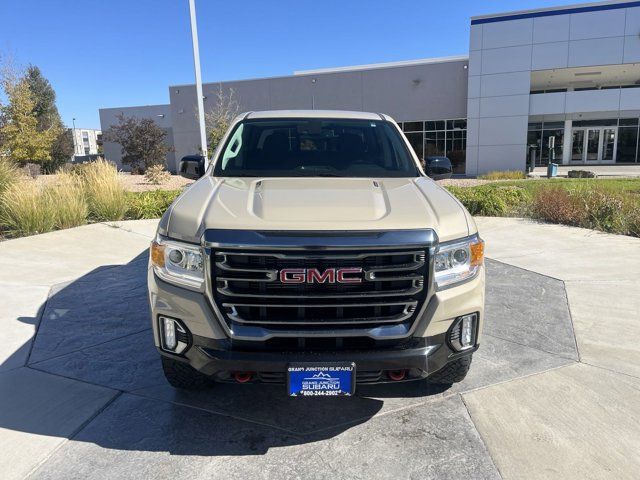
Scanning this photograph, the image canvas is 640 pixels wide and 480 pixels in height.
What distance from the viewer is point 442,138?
29609 millimetres

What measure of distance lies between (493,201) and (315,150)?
7.12 meters

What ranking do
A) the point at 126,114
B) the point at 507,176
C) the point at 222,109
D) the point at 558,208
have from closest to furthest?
the point at 558,208 → the point at 507,176 → the point at 222,109 → the point at 126,114

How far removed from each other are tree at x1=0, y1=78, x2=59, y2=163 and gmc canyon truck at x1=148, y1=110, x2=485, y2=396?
2731cm

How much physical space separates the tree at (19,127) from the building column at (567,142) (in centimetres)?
3177

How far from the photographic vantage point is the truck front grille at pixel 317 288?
100.0 inches

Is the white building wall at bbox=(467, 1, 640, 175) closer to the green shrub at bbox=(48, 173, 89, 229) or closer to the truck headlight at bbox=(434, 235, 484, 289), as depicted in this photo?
the green shrub at bbox=(48, 173, 89, 229)

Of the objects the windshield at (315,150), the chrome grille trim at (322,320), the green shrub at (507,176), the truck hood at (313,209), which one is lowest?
the green shrub at (507,176)

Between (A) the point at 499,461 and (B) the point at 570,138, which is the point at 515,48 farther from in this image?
(A) the point at 499,461

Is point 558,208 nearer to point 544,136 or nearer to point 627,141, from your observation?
point 544,136

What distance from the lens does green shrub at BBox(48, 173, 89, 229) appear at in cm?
880

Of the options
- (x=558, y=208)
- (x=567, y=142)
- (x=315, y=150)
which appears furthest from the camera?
(x=567, y=142)

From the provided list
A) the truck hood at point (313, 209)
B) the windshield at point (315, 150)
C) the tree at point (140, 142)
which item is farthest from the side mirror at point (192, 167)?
the tree at point (140, 142)

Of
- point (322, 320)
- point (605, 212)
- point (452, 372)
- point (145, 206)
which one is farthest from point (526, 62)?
point (322, 320)

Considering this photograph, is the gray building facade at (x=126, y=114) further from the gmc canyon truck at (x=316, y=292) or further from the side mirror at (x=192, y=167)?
the gmc canyon truck at (x=316, y=292)
